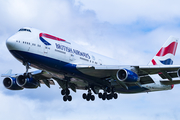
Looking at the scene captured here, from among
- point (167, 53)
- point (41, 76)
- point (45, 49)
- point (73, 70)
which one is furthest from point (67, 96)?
point (167, 53)

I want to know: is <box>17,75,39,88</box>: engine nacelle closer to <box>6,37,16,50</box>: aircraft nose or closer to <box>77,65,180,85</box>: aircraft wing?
<box>77,65,180,85</box>: aircraft wing

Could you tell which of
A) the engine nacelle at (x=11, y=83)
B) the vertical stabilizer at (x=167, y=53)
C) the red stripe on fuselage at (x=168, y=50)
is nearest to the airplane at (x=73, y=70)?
the engine nacelle at (x=11, y=83)

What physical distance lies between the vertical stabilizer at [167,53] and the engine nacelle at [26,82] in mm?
17559

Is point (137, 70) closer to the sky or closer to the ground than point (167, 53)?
closer to the ground

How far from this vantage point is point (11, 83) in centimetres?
4362

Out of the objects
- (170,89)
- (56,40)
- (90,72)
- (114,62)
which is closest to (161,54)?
(170,89)

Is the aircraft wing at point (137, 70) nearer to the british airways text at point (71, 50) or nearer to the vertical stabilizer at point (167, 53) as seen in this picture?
the british airways text at point (71, 50)

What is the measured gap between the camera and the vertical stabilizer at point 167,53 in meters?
49.0

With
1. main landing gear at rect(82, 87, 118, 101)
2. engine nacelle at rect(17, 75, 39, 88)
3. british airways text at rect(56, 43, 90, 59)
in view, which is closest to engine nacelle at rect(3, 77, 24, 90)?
engine nacelle at rect(17, 75, 39, 88)

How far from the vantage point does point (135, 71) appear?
35531 mm

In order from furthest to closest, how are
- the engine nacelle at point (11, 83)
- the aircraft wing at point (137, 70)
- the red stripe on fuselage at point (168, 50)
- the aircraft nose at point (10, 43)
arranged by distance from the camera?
the red stripe on fuselage at point (168, 50), the engine nacelle at point (11, 83), the aircraft wing at point (137, 70), the aircraft nose at point (10, 43)

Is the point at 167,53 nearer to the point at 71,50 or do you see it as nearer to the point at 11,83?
the point at 71,50

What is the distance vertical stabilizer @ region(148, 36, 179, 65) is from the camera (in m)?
49.0

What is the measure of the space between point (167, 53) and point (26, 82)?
21.9m
